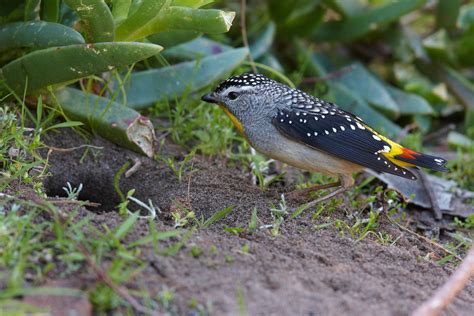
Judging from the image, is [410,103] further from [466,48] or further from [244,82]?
[244,82]

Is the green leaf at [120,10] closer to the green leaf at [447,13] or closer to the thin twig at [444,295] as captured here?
the thin twig at [444,295]

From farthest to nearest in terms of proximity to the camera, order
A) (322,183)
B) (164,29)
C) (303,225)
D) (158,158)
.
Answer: (322,183) → (158,158) → (164,29) → (303,225)

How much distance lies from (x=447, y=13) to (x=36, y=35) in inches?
172

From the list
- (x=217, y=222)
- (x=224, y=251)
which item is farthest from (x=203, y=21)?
(x=224, y=251)

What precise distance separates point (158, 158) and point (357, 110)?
2.27m

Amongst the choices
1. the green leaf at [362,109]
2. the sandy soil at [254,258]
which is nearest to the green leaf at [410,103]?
the green leaf at [362,109]

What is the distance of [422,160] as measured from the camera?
16.3 feet

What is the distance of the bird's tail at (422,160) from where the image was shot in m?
4.92

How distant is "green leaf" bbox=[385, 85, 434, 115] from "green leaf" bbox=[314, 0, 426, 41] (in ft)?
2.31

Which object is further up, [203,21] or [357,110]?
[203,21]

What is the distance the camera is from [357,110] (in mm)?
6641

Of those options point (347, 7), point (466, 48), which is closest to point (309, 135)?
point (347, 7)

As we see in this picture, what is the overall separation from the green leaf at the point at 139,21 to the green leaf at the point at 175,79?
2.20ft

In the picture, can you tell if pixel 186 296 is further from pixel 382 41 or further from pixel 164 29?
pixel 382 41
